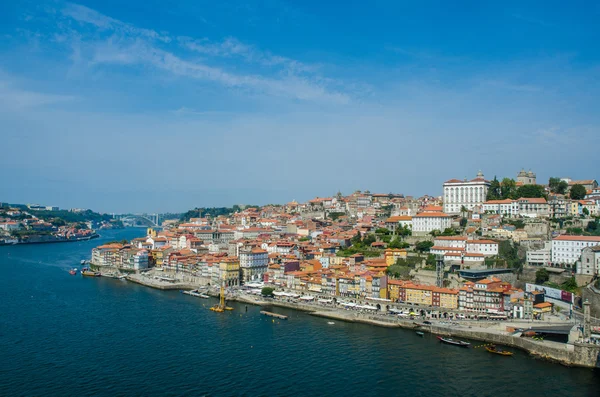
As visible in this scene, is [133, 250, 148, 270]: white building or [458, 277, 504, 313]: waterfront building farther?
[133, 250, 148, 270]: white building

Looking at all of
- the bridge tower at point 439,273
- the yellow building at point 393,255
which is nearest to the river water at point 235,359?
the bridge tower at point 439,273

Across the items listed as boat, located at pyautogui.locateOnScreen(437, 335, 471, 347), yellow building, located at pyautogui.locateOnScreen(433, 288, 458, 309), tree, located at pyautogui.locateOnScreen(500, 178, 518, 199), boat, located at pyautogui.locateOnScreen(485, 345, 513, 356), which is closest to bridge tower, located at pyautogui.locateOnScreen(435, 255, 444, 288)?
yellow building, located at pyautogui.locateOnScreen(433, 288, 458, 309)

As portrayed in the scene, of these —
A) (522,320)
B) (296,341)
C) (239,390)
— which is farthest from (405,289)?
A: (239,390)

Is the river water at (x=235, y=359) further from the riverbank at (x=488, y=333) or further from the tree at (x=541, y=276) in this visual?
the tree at (x=541, y=276)

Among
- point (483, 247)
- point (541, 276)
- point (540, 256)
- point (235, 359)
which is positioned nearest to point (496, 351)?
point (541, 276)

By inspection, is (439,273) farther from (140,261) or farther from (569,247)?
(140,261)

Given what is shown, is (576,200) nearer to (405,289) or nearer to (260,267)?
(405,289)

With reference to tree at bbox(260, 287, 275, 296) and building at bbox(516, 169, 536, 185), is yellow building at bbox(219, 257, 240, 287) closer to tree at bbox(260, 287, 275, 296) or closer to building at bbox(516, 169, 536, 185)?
tree at bbox(260, 287, 275, 296)
